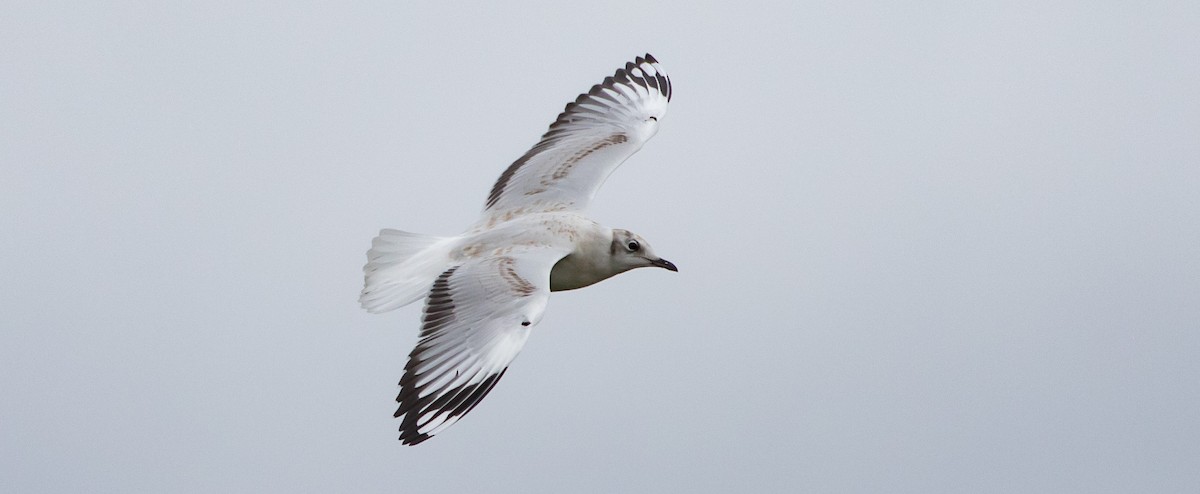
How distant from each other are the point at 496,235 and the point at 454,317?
1175 millimetres

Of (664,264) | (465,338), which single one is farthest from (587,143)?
(465,338)

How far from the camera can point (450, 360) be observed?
373 inches

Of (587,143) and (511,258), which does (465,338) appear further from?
(587,143)

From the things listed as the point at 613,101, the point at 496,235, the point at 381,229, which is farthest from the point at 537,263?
the point at 613,101

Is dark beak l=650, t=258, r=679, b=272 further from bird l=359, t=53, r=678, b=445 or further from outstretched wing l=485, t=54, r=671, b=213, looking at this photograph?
outstretched wing l=485, t=54, r=671, b=213

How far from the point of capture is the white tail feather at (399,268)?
10.3m

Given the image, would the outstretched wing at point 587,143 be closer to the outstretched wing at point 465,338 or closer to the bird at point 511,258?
the bird at point 511,258

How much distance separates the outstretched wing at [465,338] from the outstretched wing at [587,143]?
194cm

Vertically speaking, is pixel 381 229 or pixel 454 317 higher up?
pixel 381 229

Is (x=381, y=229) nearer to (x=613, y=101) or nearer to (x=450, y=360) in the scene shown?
(x=450, y=360)

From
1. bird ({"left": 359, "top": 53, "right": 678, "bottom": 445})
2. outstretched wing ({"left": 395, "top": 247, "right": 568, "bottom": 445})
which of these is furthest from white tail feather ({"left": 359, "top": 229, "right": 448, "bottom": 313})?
outstretched wing ({"left": 395, "top": 247, "right": 568, "bottom": 445})

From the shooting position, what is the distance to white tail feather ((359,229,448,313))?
10.3m

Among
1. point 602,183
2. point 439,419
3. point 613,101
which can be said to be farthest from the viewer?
point 613,101

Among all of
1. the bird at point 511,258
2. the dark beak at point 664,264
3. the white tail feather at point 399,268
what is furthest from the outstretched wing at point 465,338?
the dark beak at point 664,264
